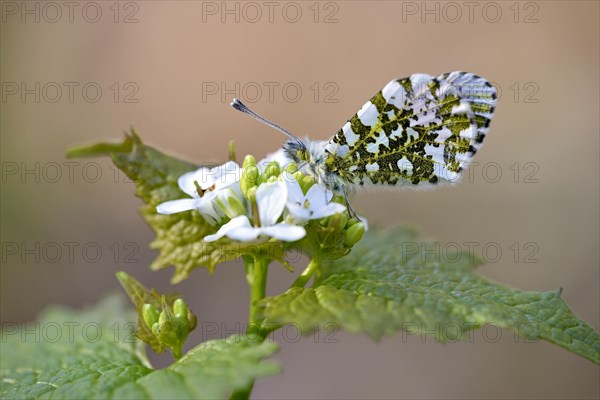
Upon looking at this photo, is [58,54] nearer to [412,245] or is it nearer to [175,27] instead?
[175,27]

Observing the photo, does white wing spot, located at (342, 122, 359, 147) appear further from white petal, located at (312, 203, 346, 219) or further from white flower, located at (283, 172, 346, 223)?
white petal, located at (312, 203, 346, 219)

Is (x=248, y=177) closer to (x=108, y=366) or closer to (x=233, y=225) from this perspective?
(x=233, y=225)

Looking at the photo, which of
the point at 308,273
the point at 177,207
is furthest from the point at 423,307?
the point at 177,207

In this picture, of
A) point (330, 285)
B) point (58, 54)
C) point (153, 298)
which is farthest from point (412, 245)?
point (58, 54)

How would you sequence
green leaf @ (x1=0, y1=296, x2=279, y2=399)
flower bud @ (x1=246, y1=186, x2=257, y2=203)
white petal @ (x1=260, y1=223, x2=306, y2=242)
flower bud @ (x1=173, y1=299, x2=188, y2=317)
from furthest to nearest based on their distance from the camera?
1. flower bud @ (x1=173, y1=299, x2=188, y2=317)
2. flower bud @ (x1=246, y1=186, x2=257, y2=203)
3. white petal @ (x1=260, y1=223, x2=306, y2=242)
4. green leaf @ (x1=0, y1=296, x2=279, y2=399)

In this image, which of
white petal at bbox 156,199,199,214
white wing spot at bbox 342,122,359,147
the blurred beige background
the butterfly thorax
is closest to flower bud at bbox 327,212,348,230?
the butterfly thorax

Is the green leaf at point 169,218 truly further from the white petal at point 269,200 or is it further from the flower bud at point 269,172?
the white petal at point 269,200
